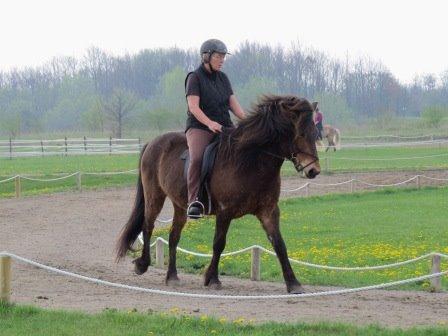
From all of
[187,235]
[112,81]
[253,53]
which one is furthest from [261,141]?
[112,81]

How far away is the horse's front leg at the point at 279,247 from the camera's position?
11.2 metres

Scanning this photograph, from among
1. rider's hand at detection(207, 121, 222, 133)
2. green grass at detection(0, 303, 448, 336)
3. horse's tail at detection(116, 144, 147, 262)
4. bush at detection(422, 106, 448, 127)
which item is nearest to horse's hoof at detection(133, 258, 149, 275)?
horse's tail at detection(116, 144, 147, 262)

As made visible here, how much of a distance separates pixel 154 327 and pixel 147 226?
4.99 metres

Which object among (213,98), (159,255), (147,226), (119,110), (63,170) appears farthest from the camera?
(119,110)

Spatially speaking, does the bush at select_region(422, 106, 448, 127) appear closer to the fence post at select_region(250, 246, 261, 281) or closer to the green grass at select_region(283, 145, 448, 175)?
the green grass at select_region(283, 145, 448, 175)

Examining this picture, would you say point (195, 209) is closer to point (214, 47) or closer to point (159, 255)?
point (214, 47)

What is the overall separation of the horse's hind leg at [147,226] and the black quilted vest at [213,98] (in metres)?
1.76

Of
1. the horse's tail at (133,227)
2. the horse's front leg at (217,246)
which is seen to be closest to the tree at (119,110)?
the horse's tail at (133,227)

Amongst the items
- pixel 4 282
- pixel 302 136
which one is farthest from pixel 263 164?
pixel 4 282

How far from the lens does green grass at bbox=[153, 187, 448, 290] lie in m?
14.8

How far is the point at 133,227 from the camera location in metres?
13.9

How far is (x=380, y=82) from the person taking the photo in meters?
118

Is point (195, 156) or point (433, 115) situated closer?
point (195, 156)

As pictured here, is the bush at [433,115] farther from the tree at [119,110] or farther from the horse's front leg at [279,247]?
the horse's front leg at [279,247]
